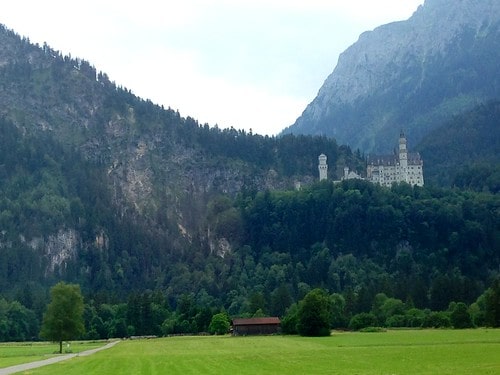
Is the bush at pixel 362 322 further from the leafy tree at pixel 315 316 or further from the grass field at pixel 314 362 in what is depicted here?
the grass field at pixel 314 362

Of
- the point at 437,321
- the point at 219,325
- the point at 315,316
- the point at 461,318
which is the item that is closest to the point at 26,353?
the point at 315,316

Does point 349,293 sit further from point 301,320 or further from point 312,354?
point 312,354

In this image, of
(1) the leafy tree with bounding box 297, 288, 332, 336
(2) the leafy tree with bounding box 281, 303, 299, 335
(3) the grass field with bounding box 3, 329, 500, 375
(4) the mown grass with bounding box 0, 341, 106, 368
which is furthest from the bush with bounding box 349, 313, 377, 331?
(3) the grass field with bounding box 3, 329, 500, 375

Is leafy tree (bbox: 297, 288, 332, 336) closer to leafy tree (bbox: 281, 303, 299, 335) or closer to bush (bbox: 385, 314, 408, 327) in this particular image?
leafy tree (bbox: 281, 303, 299, 335)

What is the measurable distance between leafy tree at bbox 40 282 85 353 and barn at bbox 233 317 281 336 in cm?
4157

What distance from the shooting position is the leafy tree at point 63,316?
12412 cm

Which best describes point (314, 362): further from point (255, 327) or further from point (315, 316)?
point (255, 327)

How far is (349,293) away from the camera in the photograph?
7736 inches

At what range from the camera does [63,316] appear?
125 meters

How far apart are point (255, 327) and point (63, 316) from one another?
1844 inches

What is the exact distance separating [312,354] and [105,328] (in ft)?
363

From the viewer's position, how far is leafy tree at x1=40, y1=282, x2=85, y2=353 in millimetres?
124125

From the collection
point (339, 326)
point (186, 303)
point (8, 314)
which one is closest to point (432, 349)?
point (339, 326)

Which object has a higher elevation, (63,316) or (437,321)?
(63,316)
